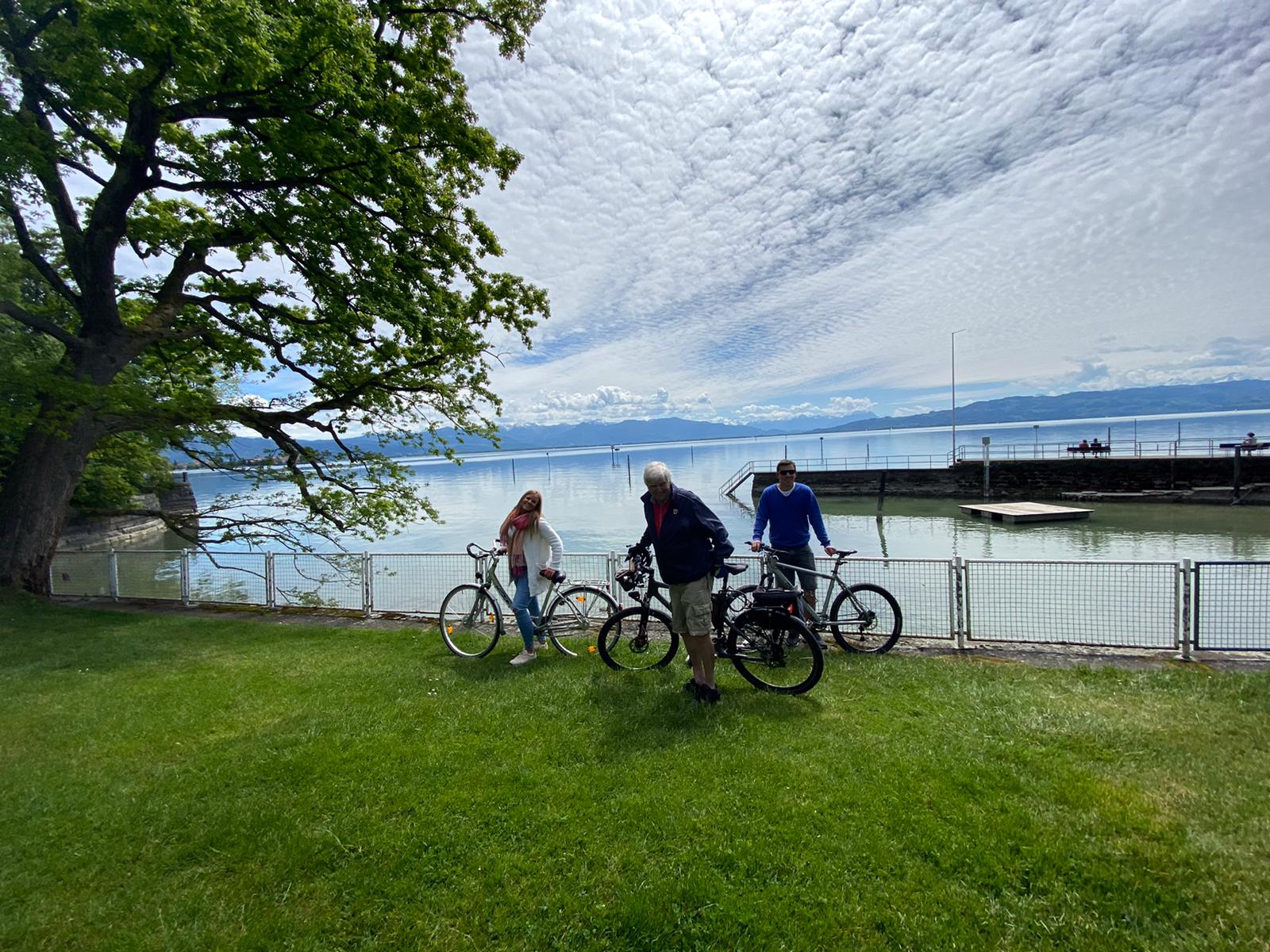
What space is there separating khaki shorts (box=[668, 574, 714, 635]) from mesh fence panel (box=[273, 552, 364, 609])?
637 centimetres

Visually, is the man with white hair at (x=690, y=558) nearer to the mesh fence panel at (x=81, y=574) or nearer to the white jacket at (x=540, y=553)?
the white jacket at (x=540, y=553)

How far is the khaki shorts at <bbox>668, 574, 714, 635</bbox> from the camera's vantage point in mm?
4582

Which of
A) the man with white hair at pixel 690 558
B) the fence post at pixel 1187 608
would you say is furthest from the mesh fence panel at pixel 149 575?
the fence post at pixel 1187 608

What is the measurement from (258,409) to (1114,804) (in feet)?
46.2

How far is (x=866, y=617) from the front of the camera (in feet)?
19.7

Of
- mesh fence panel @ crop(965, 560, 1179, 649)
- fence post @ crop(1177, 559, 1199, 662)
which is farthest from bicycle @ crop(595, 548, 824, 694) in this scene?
fence post @ crop(1177, 559, 1199, 662)

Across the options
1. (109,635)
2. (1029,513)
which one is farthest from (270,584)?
(1029,513)

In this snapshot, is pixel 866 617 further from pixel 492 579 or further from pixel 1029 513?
pixel 1029 513

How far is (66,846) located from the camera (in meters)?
3.04

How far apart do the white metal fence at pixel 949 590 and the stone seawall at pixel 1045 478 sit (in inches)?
939

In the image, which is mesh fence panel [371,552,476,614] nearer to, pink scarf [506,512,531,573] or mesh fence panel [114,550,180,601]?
pink scarf [506,512,531,573]

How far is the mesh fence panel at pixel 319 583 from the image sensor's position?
917 centimetres

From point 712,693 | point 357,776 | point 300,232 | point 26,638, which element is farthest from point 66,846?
point 300,232

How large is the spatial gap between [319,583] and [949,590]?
10190mm
